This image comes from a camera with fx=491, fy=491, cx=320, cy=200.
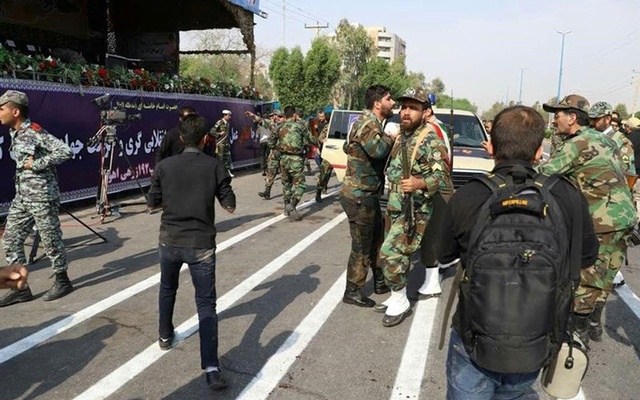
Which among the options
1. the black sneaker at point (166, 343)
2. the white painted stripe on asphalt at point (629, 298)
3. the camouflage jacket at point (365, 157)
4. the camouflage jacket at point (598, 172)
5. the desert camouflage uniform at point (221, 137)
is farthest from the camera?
the desert camouflage uniform at point (221, 137)

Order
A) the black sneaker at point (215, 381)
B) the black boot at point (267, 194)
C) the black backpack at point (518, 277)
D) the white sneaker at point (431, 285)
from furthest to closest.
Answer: the black boot at point (267, 194)
the white sneaker at point (431, 285)
the black sneaker at point (215, 381)
the black backpack at point (518, 277)

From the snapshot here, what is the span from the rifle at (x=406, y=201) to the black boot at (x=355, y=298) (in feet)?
2.67

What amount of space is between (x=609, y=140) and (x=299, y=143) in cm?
574

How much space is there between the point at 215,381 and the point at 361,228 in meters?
1.95

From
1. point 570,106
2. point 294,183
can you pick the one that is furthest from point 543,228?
point 294,183

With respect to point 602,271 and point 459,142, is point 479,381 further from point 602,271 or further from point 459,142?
point 459,142

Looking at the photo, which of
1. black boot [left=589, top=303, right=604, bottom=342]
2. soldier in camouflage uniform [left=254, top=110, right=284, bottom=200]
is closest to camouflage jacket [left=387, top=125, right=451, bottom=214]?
black boot [left=589, top=303, right=604, bottom=342]

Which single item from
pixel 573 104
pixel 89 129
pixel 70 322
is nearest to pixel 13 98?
pixel 70 322

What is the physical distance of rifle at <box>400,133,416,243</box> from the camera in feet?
13.1

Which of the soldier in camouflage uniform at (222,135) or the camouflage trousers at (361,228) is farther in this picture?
the soldier in camouflage uniform at (222,135)

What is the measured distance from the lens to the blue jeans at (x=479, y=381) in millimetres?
1939

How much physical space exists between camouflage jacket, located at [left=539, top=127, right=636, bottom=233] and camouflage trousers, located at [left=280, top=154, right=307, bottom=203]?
17.8 ft

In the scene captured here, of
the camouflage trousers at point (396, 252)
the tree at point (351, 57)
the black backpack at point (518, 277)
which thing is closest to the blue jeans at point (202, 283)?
the camouflage trousers at point (396, 252)

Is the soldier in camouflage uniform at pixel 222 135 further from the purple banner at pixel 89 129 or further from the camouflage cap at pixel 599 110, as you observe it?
the camouflage cap at pixel 599 110
